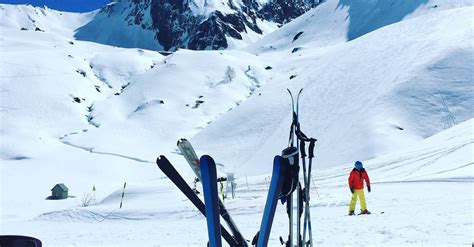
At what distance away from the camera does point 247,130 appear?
55188mm

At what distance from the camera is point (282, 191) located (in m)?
3.19

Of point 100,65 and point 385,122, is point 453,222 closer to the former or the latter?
point 385,122

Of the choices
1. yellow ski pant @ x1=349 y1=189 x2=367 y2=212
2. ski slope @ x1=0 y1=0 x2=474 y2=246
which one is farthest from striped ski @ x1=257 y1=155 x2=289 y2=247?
yellow ski pant @ x1=349 y1=189 x2=367 y2=212

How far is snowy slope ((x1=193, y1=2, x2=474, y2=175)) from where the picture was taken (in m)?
40.5

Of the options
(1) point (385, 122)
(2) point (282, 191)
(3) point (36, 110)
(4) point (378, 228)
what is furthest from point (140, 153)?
(2) point (282, 191)

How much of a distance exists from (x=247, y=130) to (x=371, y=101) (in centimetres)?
1503

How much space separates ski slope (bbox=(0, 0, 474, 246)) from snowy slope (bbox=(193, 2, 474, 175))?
0.59ft

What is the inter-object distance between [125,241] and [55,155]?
4983 cm

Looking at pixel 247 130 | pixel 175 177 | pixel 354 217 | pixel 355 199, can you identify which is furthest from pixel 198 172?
pixel 247 130

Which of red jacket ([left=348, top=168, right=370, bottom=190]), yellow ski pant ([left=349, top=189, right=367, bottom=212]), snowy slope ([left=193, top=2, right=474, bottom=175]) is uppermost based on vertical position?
snowy slope ([left=193, top=2, right=474, bottom=175])

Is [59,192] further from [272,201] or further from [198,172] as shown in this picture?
[272,201]

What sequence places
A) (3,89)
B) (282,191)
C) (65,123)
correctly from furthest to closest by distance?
1. (3,89)
2. (65,123)
3. (282,191)

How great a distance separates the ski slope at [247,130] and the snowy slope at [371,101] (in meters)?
0.18

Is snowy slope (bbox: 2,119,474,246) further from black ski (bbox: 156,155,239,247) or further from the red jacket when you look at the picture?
black ski (bbox: 156,155,239,247)
